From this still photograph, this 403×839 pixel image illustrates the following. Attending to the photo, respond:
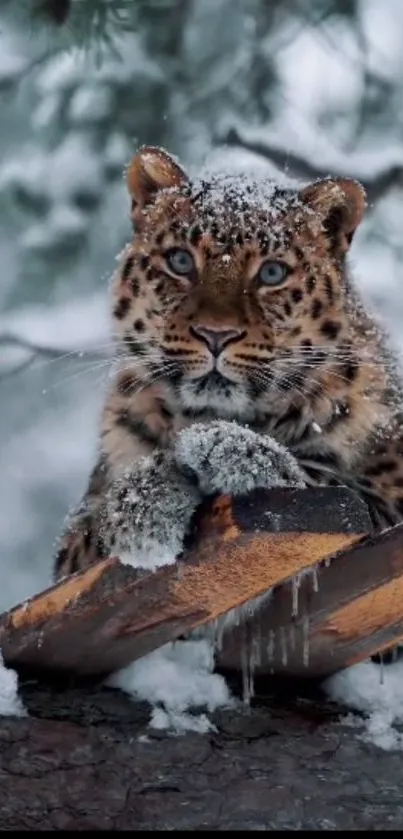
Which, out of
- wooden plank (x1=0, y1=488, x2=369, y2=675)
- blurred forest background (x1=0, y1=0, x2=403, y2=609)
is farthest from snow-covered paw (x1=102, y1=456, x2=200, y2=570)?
blurred forest background (x1=0, y1=0, x2=403, y2=609)

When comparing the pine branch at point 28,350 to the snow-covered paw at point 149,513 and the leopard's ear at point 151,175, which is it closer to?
the leopard's ear at point 151,175

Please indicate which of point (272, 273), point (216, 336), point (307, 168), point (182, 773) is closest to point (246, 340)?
point (216, 336)

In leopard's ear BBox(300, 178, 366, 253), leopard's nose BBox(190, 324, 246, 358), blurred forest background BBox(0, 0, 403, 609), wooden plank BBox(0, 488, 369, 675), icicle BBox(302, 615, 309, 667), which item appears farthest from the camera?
blurred forest background BBox(0, 0, 403, 609)

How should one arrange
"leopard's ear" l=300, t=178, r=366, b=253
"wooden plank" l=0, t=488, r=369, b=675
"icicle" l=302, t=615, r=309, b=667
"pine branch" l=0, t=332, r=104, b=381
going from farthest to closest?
"pine branch" l=0, t=332, r=104, b=381 → "leopard's ear" l=300, t=178, r=366, b=253 → "icicle" l=302, t=615, r=309, b=667 → "wooden plank" l=0, t=488, r=369, b=675

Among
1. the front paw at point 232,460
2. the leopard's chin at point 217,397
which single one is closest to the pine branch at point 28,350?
the leopard's chin at point 217,397

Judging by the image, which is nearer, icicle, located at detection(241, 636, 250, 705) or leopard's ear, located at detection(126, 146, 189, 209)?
icicle, located at detection(241, 636, 250, 705)

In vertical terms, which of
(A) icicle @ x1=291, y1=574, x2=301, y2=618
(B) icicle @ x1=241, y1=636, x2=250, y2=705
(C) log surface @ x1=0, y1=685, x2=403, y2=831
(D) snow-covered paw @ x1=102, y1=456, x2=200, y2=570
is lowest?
(C) log surface @ x1=0, y1=685, x2=403, y2=831

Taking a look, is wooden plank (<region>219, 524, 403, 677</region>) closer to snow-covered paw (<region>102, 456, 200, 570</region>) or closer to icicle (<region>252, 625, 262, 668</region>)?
icicle (<region>252, 625, 262, 668</region>)

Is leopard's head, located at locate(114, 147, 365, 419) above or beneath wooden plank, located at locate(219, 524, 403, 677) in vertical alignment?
above
